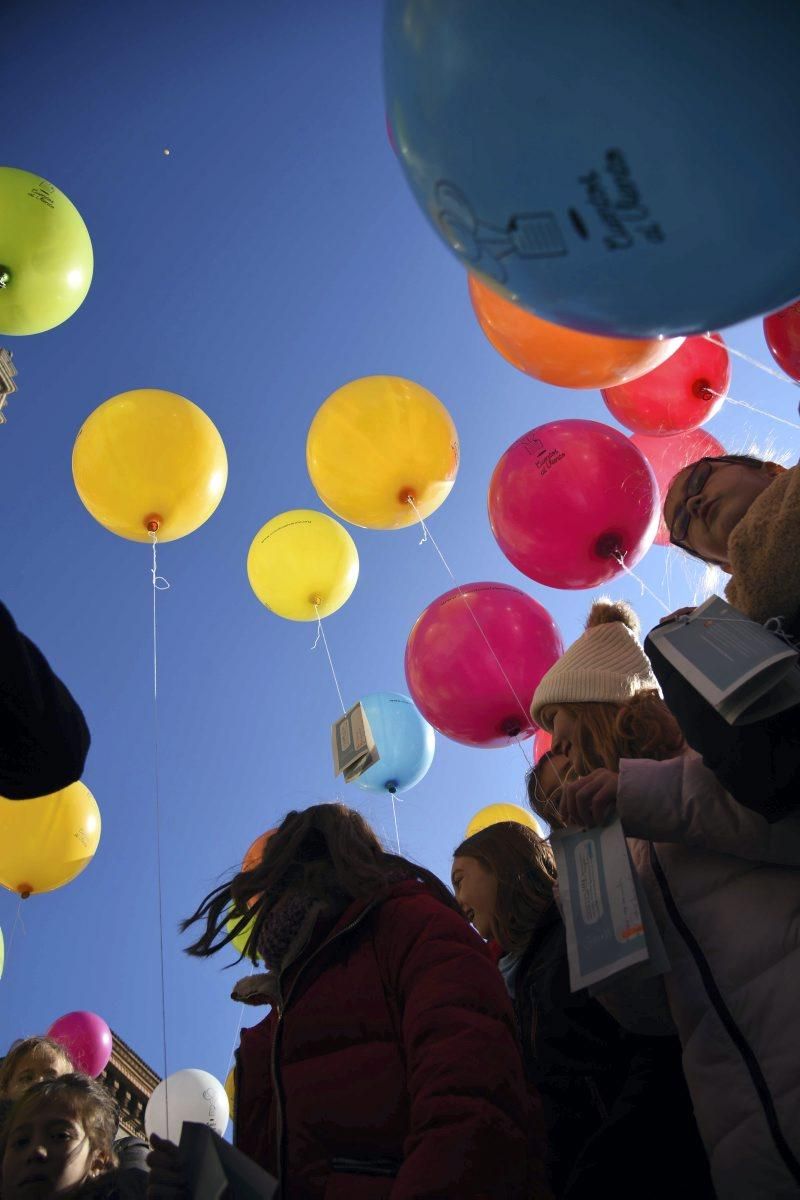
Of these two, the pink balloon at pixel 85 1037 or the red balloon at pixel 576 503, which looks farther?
the pink balloon at pixel 85 1037

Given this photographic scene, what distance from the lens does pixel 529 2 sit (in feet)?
4.17

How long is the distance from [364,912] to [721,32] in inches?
63.1

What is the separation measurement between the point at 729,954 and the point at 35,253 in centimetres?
425

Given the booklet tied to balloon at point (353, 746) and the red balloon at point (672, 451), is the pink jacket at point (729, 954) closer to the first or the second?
the booklet tied to balloon at point (353, 746)

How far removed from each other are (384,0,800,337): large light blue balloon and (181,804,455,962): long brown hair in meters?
1.20

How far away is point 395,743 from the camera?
194 inches

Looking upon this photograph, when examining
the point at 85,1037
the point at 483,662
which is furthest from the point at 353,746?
the point at 85,1037

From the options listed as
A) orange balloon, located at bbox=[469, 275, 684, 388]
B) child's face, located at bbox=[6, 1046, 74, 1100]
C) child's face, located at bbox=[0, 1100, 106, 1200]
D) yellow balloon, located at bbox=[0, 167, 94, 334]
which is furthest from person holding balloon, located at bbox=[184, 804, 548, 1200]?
yellow balloon, located at bbox=[0, 167, 94, 334]

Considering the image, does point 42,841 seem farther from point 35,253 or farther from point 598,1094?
point 598,1094

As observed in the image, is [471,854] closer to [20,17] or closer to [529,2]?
[529,2]

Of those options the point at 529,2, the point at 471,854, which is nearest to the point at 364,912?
the point at 471,854

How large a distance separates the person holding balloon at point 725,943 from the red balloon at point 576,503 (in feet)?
6.70

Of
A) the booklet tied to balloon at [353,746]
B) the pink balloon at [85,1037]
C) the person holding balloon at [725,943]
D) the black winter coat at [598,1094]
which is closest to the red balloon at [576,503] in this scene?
the booklet tied to balloon at [353,746]

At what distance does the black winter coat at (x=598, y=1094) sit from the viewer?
57.3 inches
